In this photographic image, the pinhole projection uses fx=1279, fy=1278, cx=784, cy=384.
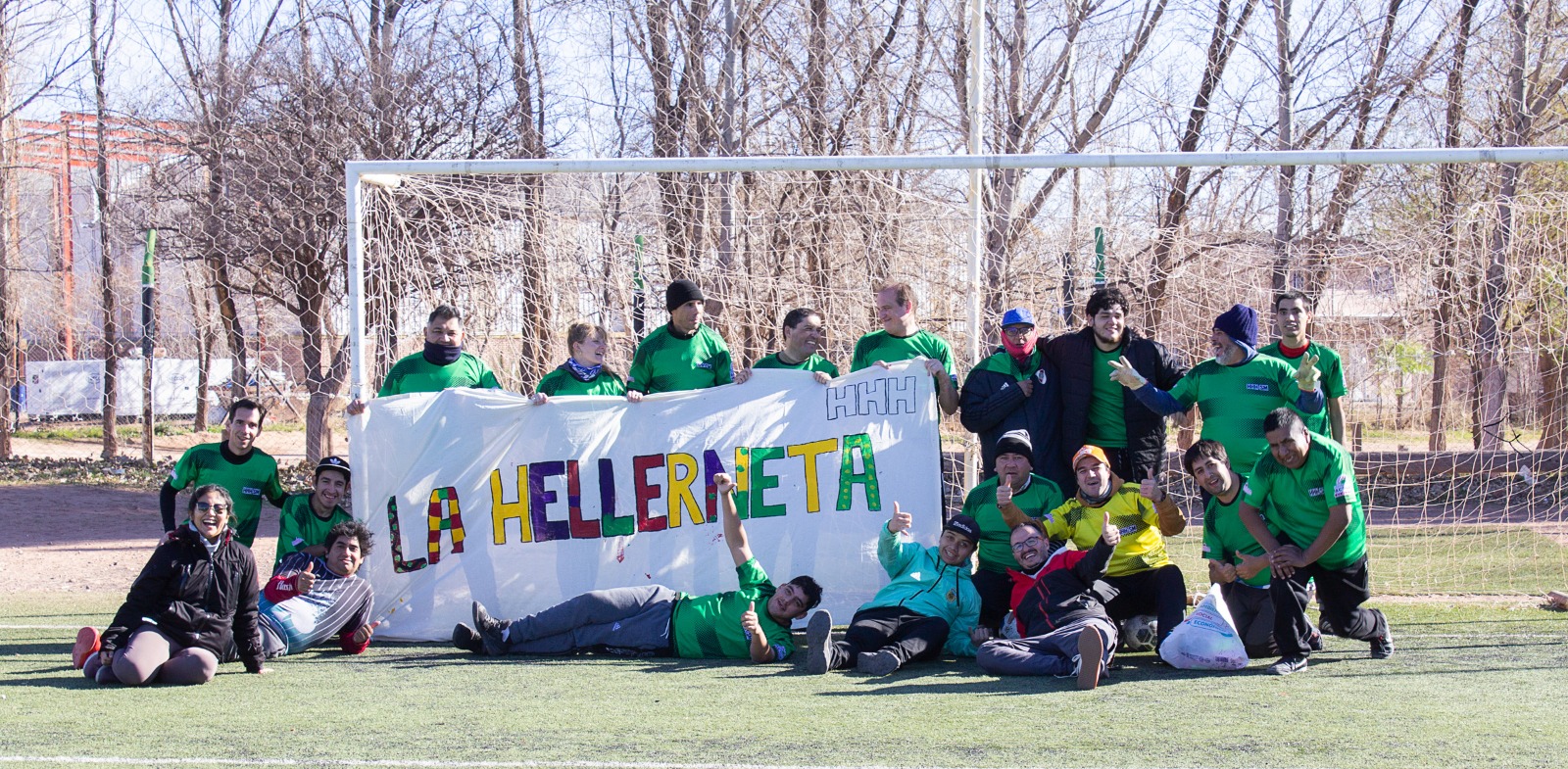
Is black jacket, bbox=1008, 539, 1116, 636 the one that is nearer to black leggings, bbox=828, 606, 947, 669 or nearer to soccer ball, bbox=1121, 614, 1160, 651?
soccer ball, bbox=1121, 614, 1160, 651

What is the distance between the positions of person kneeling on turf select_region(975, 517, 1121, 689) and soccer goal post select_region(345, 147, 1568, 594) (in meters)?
1.70

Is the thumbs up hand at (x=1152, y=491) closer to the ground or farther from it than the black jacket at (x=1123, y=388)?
closer to the ground

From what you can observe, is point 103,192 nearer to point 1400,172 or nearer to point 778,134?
point 778,134

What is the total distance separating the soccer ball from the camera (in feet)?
17.6

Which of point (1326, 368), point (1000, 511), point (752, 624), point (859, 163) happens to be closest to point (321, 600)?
point (752, 624)

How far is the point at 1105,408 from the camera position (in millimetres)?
5902

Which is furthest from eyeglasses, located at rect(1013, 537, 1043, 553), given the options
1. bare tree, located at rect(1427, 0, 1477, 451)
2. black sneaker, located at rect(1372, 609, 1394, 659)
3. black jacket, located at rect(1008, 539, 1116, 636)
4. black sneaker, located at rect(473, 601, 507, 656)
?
bare tree, located at rect(1427, 0, 1477, 451)

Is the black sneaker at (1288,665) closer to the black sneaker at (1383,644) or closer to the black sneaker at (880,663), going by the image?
the black sneaker at (1383,644)

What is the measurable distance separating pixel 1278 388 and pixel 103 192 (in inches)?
504

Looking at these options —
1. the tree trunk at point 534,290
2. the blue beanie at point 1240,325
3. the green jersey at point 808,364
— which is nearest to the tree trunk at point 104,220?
the tree trunk at point 534,290

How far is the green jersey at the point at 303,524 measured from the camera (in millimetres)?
6105

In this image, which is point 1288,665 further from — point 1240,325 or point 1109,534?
point 1240,325

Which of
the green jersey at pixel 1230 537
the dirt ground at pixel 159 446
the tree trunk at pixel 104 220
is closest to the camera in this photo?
the green jersey at pixel 1230 537

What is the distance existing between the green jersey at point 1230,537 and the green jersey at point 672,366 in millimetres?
2415
